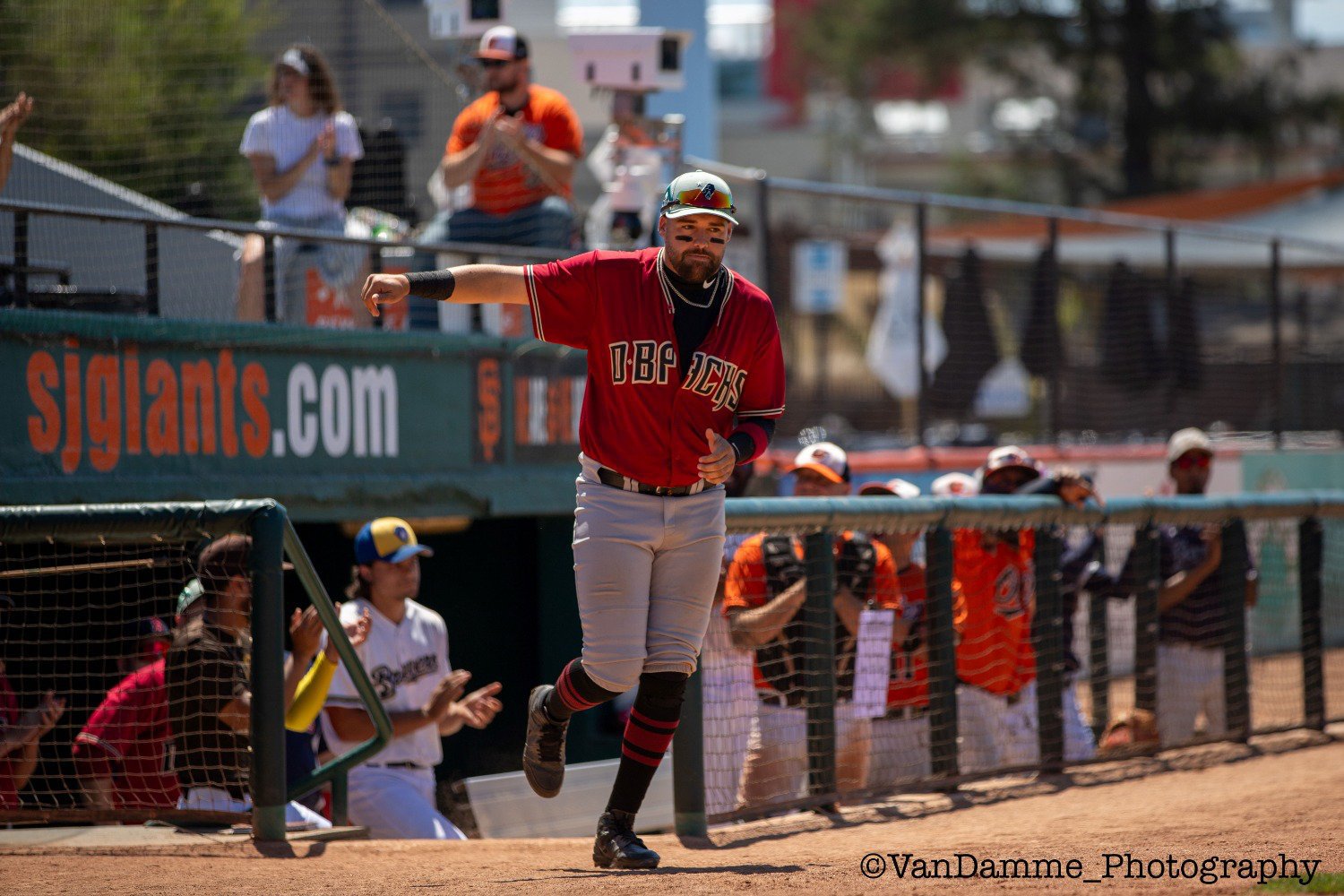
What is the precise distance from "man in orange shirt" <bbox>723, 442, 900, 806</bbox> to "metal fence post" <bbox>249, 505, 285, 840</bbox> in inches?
70.9

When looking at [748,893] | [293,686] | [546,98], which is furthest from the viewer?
[546,98]

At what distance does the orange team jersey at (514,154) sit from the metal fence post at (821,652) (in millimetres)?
3250

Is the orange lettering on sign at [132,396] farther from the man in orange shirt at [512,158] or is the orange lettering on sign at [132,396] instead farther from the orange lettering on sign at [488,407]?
the man in orange shirt at [512,158]

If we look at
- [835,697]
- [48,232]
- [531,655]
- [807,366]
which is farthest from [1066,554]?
[807,366]

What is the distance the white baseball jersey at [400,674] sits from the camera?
6656 mm

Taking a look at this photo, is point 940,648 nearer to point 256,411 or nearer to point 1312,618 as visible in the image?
point 1312,618

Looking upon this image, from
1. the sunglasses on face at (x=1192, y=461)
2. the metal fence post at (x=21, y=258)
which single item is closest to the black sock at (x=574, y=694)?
the metal fence post at (x=21, y=258)

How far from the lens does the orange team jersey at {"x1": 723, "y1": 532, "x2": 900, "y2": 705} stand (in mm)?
6367

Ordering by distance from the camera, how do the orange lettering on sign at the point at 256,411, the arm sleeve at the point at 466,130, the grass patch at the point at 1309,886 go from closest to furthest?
the grass patch at the point at 1309,886, the orange lettering on sign at the point at 256,411, the arm sleeve at the point at 466,130

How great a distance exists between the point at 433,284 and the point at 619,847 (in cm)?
178

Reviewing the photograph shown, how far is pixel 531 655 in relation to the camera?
9758mm

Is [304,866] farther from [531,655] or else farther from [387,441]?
[531,655]

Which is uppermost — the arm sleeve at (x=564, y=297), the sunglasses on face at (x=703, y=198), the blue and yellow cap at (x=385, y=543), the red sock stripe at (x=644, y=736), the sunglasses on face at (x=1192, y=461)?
the sunglasses on face at (x=703, y=198)

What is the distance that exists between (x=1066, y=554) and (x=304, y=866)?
434 centimetres
